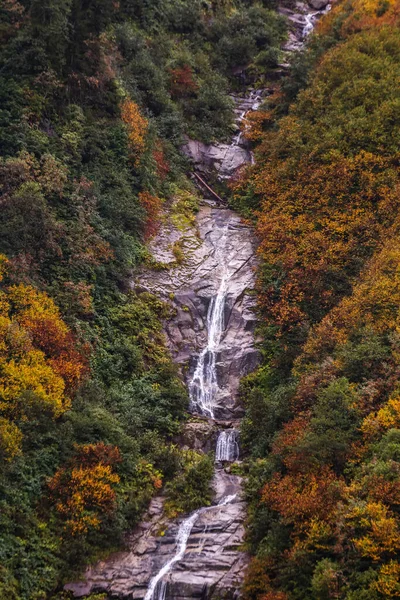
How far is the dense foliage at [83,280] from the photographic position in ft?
56.4

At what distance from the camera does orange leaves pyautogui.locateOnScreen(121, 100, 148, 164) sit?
95.7 ft

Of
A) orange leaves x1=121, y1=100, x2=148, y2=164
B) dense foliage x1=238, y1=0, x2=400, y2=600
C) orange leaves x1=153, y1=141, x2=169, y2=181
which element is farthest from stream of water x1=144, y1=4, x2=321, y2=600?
orange leaves x1=121, y1=100, x2=148, y2=164

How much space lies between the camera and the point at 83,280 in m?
23.0

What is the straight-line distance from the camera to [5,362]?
60.1 ft

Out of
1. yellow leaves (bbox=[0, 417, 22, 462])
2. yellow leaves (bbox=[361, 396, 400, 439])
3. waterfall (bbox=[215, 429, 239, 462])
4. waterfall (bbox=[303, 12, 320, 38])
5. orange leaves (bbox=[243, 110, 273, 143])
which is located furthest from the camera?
waterfall (bbox=[303, 12, 320, 38])

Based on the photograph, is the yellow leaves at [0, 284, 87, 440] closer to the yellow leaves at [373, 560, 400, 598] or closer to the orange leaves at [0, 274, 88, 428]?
the orange leaves at [0, 274, 88, 428]

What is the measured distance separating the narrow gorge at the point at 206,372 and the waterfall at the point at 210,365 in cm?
4

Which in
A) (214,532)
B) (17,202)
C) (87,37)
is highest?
(87,37)

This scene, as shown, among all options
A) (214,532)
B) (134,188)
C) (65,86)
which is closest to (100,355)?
(214,532)

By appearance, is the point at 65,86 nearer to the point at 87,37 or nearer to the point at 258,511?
the point at 87,37

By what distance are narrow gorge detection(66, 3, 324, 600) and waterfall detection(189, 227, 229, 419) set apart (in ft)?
0.14

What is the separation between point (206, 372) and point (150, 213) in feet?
28.6

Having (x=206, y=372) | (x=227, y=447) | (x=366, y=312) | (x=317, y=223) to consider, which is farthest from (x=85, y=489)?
(x=317, y=223)

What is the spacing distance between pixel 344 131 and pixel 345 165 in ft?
7.79
